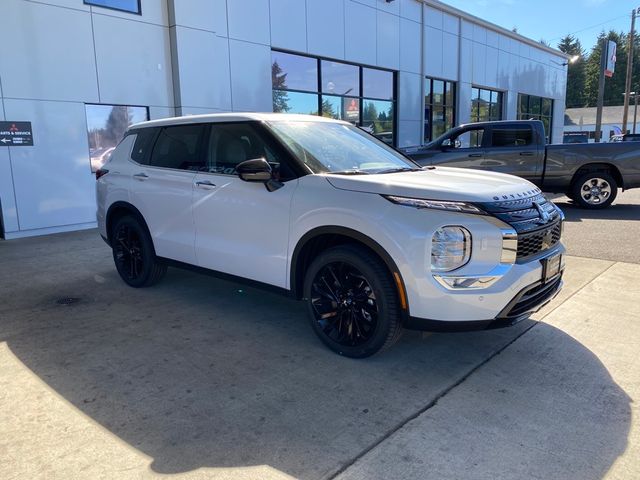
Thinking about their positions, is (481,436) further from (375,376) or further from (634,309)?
(634,309)

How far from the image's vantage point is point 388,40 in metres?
16.3

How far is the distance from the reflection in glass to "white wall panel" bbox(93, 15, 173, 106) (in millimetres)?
191

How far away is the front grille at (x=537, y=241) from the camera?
3.39 meters

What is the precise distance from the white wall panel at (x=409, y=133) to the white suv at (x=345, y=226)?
1275 cm

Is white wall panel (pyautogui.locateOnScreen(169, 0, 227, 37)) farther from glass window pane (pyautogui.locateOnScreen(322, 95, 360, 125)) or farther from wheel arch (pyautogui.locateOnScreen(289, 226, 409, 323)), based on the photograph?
wheel arch (pyautogui.locateOnScreen(289, 226, 409, 323))

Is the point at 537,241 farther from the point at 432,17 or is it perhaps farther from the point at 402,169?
the point at 432,17

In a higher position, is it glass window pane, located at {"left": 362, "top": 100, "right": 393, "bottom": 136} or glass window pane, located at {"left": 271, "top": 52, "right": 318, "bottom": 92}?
glass window pane, located at {"left": 271, "top": 52, "right": 318, "bottom": 92}

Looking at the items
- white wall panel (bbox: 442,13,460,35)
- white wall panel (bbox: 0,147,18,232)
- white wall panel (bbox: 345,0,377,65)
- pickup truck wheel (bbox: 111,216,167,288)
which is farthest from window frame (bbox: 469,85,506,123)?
pickup truck wheel (bbox: 111,216,167,288)

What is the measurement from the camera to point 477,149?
11.0 m

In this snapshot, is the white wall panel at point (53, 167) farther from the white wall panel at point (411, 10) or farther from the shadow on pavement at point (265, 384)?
the white wall panel at point (411, 10)

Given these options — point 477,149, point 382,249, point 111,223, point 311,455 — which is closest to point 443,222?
point 382,249

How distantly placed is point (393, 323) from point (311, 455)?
113cm

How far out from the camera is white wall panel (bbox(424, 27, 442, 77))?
711 inches

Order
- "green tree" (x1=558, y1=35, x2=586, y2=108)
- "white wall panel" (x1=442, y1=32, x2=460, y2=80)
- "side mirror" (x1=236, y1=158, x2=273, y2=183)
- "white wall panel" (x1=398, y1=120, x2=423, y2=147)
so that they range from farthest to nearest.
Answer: "green tree" (x1=558, y1=35, x2=586, y2=108)
"white wall panel" (x1=442, y1=32, x2=460, y2=80)
"white wall panel" (x1=398, y1=120, x2=423, y2=147)
"side mirror" (x1=236, y1=158, x2=273, y2=183)
